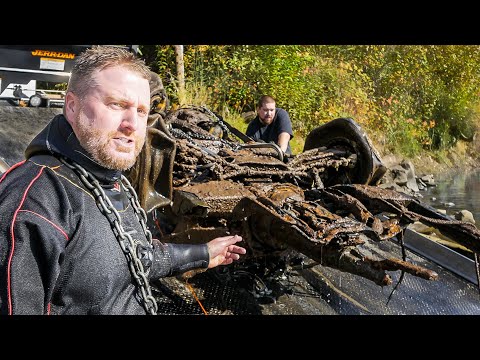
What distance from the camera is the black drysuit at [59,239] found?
1596mm

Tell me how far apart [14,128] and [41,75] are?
2.88 ft

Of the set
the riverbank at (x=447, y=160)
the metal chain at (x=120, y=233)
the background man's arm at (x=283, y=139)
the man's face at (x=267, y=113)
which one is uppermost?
the metal chain at (x=120, y=233)

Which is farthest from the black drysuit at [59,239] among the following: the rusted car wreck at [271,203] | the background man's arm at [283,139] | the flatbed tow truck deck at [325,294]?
the background man's arm at [283,139]

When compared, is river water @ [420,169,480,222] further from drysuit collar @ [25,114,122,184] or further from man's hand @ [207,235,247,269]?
drysuit collar @ [25,114,122,184]

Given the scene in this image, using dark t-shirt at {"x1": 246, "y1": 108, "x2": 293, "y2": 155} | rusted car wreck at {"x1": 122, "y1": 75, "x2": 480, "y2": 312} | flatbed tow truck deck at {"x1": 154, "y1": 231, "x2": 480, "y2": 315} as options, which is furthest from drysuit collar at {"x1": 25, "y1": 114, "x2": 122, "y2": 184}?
dark t-shirt at {"x1": 246, "y1": 108, "x2": 293, "y2": 155}

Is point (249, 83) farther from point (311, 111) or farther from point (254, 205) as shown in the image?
point (254, 205)

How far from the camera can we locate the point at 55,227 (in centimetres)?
166

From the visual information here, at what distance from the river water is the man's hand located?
32.4ft

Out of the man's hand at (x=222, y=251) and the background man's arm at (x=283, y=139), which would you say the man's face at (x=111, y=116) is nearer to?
the man's hand at (x=222, y=251)

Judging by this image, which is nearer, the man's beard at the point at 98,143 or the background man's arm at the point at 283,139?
the man's beard at the point at 98,143

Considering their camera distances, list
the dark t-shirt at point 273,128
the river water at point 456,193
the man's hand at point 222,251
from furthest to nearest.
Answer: the river water at point 456,193 < the dark t-shirt at point 273,128 < the man's hand at point 222,251

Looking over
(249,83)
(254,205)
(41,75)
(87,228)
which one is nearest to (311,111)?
(249,83)

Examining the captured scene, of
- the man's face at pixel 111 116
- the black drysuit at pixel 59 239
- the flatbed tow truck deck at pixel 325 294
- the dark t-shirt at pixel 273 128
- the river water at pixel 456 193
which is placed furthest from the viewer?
the river water at pixel 456 193

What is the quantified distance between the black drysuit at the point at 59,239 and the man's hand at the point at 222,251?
44 cm
